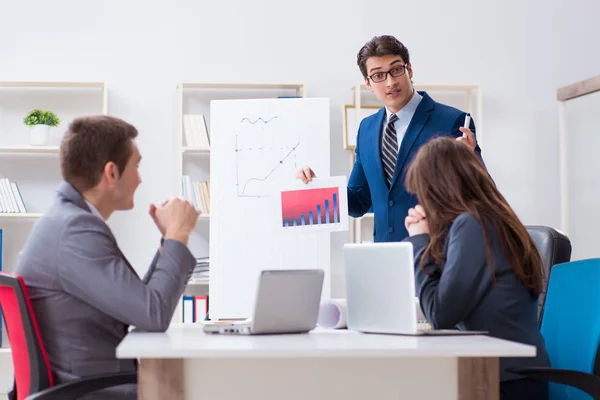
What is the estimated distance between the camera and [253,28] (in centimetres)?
523

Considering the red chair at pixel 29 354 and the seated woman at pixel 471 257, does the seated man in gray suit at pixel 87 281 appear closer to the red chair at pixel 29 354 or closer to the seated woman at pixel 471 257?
the red chair at pixel 29 354

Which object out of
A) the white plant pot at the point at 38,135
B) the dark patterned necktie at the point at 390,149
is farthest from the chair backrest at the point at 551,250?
the white plant pot at the point at 38,135

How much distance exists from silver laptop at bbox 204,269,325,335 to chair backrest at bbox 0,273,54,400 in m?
0.37

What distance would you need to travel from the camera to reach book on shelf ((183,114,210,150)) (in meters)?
4.95

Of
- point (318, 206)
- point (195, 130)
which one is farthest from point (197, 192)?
point (318, 206)

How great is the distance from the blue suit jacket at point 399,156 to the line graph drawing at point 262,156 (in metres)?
0.84

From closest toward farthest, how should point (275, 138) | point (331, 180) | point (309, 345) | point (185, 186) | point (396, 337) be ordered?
1. point (309, 345)
2. point (396, 337)
3. point (331, 180)
4. point (275, 138)
5. point (185, 186)

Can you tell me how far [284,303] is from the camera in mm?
1799

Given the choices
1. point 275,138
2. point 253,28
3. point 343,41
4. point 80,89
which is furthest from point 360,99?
point 80,89

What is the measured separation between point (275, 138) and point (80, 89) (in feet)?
5.25

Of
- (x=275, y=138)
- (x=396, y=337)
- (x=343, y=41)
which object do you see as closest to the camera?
(x=396, y=337)

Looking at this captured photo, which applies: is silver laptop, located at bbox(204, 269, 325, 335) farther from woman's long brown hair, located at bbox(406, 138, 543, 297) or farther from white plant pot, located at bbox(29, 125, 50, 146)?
white plant pot, located at bbox(29, 125, 50, 146)

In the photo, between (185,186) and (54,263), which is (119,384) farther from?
(185,186)

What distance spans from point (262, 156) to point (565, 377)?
253 centimetres
